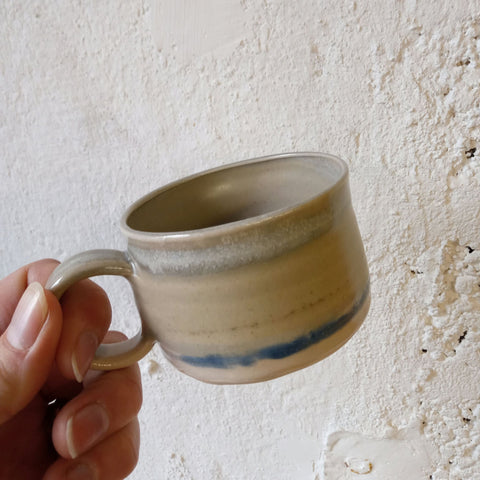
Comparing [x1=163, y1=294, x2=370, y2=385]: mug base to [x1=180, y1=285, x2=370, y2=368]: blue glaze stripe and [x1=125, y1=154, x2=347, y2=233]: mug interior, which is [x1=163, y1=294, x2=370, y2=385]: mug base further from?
[x1=125, y1=154, x2=347, y2=233]: mug interior

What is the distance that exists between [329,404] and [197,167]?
313 mm

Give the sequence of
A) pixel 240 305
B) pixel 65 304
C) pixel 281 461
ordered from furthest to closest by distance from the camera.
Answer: pixel 281 461, pixel 65 304, pixel 240 305

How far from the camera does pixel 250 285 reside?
31 cm

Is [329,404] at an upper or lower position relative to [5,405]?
lower

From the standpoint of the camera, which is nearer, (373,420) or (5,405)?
(5,405)

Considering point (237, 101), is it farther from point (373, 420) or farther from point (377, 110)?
point (373, 420)

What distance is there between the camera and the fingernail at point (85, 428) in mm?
443

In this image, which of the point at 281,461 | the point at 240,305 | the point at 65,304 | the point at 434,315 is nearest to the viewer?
the point at 240,305

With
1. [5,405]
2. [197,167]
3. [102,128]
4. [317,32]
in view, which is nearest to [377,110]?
[317,32]

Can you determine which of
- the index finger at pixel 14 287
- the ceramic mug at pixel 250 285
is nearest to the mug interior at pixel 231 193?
the ceramic mug at pixel 250 285

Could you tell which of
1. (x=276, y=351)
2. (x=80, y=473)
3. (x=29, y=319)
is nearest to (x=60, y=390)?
(x=80, y=473)

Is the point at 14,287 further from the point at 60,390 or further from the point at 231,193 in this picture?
the point at 231,193

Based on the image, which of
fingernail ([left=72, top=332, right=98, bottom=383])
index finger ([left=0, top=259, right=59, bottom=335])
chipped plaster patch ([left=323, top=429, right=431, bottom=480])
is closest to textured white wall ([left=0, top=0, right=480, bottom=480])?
chipped plaster patch ([left=323, top=429, right=431, bottom=480])

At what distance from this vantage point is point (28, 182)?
2.11 feet
